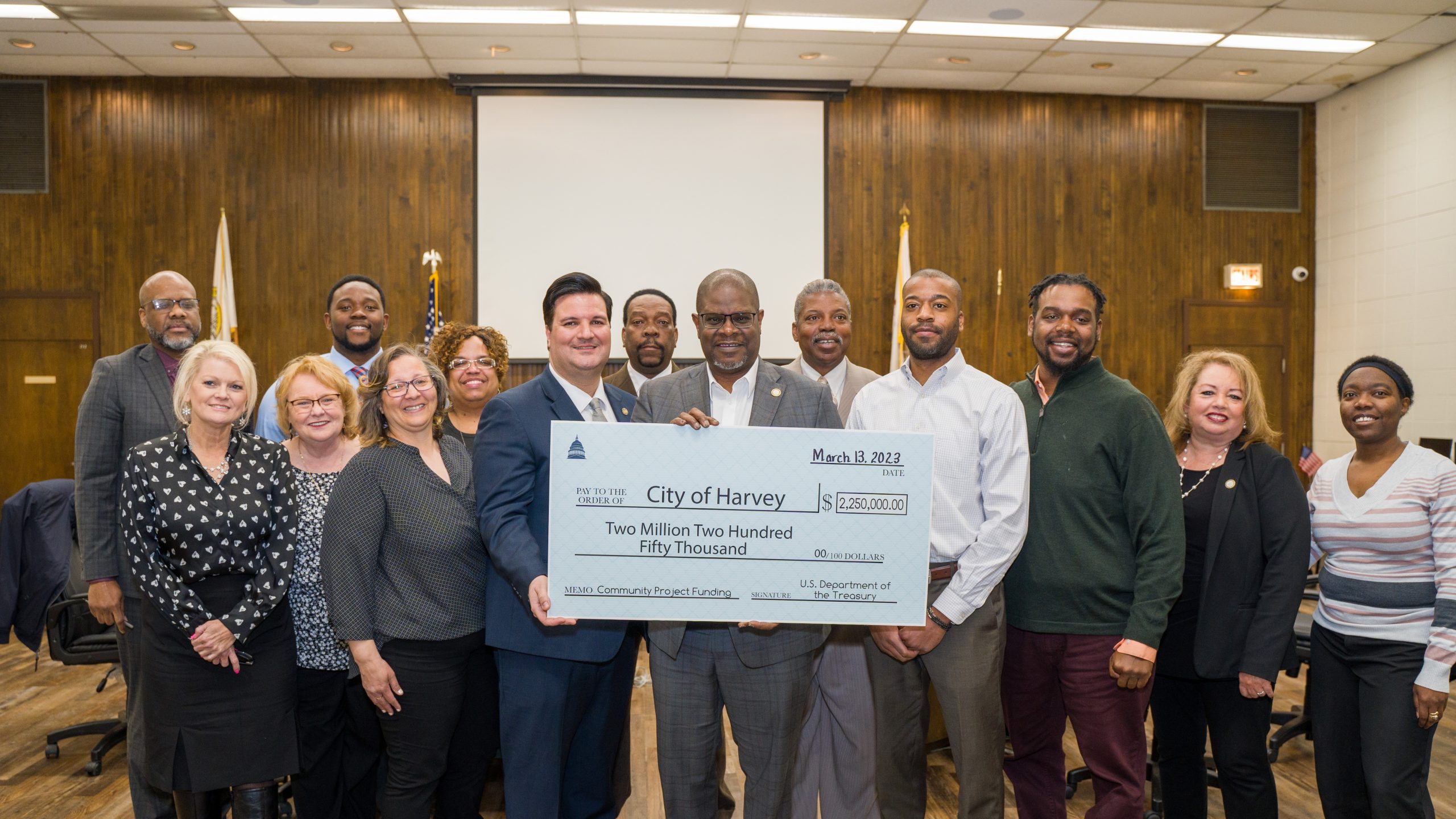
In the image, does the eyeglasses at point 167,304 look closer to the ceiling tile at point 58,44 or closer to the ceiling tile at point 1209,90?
the ceiling tile at point 58,44

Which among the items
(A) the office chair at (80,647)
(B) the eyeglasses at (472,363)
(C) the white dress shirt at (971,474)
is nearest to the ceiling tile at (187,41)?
(A) the office chair at (80,647)

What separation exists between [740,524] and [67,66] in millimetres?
7772

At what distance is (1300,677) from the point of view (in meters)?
4.83

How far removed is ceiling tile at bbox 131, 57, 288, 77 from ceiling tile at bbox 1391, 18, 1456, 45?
8453 mm

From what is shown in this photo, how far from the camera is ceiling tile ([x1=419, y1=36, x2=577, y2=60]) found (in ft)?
21.0

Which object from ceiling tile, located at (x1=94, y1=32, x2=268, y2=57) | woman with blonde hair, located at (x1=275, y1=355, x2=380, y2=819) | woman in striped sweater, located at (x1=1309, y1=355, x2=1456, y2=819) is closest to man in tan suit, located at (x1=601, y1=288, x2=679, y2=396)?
woman with blonde hair, located at (x1=275, y1=355, x2=380, y2=819)

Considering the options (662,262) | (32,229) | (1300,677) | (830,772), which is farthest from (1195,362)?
(32,229)

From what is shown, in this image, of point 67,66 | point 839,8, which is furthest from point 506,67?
point 67,66

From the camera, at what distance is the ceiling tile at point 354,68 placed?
6797 mm

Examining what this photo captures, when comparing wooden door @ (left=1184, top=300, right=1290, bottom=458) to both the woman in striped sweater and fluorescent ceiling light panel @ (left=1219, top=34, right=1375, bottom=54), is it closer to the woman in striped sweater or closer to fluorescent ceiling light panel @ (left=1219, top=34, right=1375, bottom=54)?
fluorescent ceiling light panel @ (left=1219, top=34, right=1375, bottom=54)

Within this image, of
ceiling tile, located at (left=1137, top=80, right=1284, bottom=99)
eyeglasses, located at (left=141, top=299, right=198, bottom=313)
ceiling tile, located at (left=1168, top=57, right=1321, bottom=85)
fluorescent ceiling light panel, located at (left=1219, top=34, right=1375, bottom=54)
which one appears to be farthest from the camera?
ceiling tile, located at (left=1137, top=80, right=1284, bottom=99)

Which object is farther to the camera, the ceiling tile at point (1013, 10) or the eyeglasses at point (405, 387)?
the ceiling tile at point (1013, 10)

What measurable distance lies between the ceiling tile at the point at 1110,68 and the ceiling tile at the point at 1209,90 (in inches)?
11.7

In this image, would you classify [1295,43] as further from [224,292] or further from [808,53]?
[224,292]
